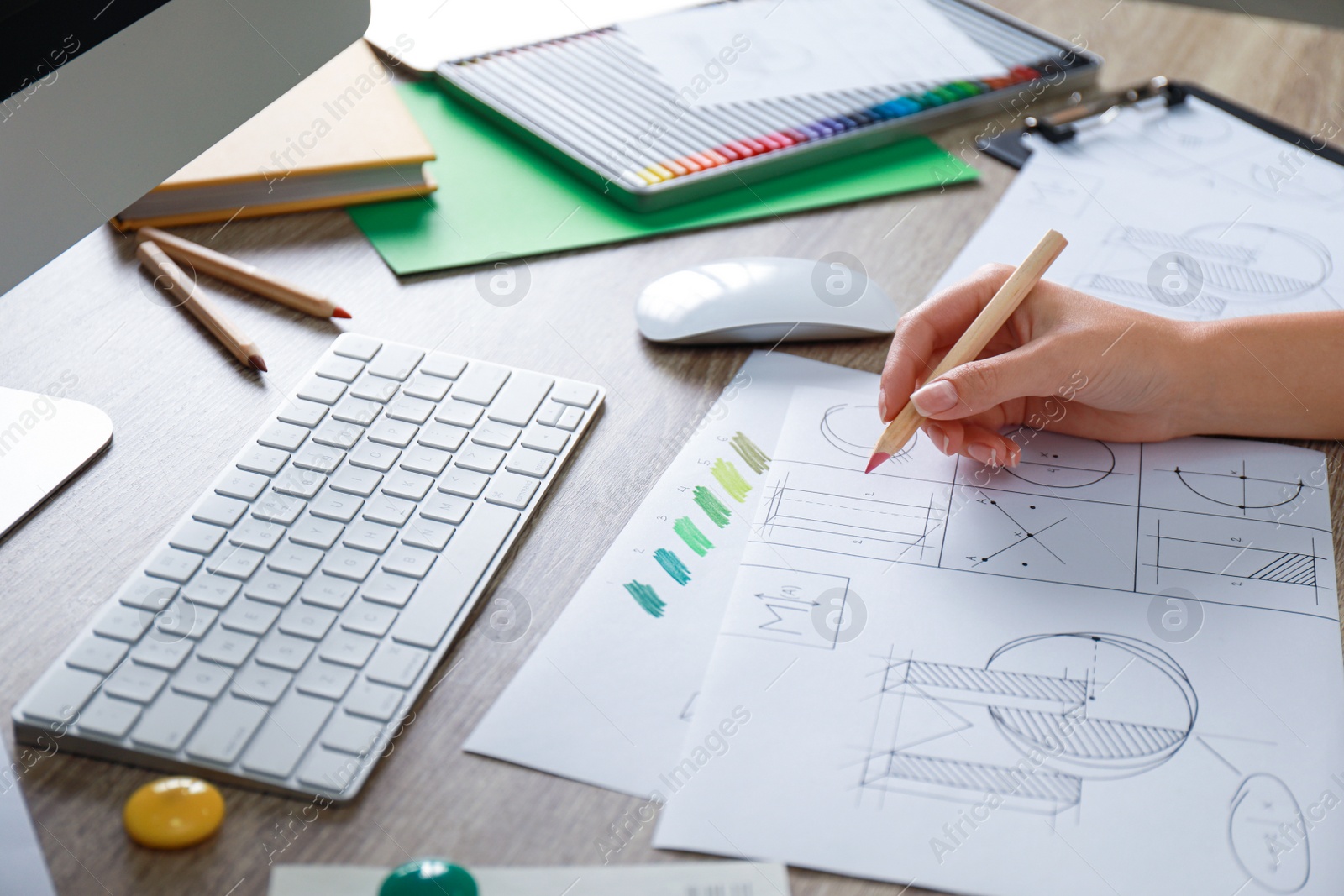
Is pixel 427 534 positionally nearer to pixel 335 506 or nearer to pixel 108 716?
pixel 335 506

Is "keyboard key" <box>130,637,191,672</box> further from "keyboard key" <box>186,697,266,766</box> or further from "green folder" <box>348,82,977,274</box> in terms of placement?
"green folder" <box>348,82,977,274</box>

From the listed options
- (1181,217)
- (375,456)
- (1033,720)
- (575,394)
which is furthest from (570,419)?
(1181,217)

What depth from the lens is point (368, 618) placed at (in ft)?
1.87

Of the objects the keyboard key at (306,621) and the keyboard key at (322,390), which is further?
the keyboard key at (322,390)

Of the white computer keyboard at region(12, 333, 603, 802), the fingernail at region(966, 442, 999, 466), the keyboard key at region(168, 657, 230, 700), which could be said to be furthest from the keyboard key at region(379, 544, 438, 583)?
the fingernail at region(966, 442, 999, 466)

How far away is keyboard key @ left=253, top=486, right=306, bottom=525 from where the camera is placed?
0.62 metres

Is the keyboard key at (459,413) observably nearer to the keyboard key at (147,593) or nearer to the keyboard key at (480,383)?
the keyboard key at (480,383)

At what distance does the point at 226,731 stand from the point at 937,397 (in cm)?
45

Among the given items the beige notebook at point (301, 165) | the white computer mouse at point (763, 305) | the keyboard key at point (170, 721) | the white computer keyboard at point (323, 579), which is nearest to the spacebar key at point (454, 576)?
the white computer keyboard at point (323, 579)

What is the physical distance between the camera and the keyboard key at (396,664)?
544 mm

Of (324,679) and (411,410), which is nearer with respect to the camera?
(324,679)

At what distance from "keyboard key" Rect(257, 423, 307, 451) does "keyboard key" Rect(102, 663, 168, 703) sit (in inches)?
6.8

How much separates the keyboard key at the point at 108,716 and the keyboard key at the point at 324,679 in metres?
0.08

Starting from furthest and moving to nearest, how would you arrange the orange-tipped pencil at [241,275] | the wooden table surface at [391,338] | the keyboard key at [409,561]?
the orange-tipped pencil at [241,275] < the keyboard key at [409,561] < the wooden table surface at [391,338]
